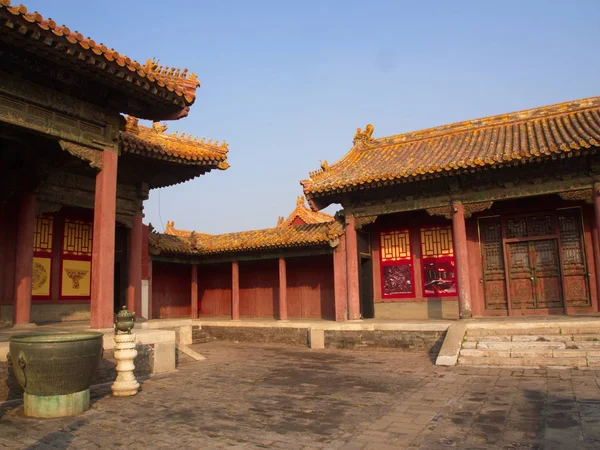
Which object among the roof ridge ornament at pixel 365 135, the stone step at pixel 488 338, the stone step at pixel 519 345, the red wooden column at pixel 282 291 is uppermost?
the roof ridge ornament at pixel 365 135

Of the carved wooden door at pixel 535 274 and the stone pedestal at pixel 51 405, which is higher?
the carved wooden door at pixel 535 274

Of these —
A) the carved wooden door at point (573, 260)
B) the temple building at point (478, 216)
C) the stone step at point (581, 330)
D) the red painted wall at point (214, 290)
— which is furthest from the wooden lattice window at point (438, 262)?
the red painted wall at point (214, 290)

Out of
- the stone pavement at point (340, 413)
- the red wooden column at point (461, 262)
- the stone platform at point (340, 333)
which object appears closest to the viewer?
the stone pavement at point (340, 413)

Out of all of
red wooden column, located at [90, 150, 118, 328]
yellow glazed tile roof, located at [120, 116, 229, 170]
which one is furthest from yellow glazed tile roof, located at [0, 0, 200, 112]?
yellow glazed tile roof, located at [120, 116, 229, 170]

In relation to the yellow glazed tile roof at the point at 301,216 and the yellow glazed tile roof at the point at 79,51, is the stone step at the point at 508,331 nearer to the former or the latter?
the yellow glazed tile roof at the point at 79,51

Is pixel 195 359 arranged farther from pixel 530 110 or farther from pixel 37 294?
pixel 530 110

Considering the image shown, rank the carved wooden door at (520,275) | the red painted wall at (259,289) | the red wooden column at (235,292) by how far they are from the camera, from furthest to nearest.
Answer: the red painted wall at (259,289) < the red wooden column at (235,292) < the carved wooden door at (520,275)

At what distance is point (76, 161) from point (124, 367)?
4377mm

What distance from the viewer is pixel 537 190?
36.7 ft

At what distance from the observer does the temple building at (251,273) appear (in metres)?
14.7

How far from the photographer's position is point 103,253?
812 cm

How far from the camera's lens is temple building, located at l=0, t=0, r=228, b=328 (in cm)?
717

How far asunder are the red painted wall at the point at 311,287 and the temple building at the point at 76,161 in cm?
476

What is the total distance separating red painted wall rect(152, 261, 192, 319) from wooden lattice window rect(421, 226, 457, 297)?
27.9 ft
